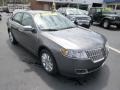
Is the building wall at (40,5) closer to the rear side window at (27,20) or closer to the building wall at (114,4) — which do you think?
the building wall at (114,4)

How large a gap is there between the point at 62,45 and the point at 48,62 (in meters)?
0.82

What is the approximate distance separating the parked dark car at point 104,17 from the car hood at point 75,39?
904cm

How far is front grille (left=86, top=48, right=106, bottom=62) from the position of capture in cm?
385

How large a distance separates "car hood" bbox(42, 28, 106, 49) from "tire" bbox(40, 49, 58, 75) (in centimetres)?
43

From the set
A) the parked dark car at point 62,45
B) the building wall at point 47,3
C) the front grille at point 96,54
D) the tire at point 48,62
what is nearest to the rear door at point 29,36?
the parked dark car at point 62,45

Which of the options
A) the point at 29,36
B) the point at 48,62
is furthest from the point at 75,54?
the point at 29,36

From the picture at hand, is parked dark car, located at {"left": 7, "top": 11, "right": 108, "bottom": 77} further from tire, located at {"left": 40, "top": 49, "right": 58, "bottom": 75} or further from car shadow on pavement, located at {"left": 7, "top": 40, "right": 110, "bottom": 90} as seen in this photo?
car shadow on pavement, located at {"left": 7, "top": 40, "right": 110, "bottom": 90}

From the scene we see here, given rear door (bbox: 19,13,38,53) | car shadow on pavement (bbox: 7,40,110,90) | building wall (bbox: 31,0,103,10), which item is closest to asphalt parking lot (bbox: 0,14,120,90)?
car shadow on pavement (bbox: 7,40,110,90)

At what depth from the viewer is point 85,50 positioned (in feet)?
12.5

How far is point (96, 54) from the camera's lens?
400cm

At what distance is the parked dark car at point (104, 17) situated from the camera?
13008mm

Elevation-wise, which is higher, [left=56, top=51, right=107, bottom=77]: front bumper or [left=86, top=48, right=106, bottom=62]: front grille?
[left=86, top=48, right=106, bottom=62]: front grille

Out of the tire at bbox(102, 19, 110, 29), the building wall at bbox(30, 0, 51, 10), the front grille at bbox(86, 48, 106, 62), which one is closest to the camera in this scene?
the front grille at bbox(86, 48, 106, 62)

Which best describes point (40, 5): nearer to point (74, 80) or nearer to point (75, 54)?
point (74, 80)
